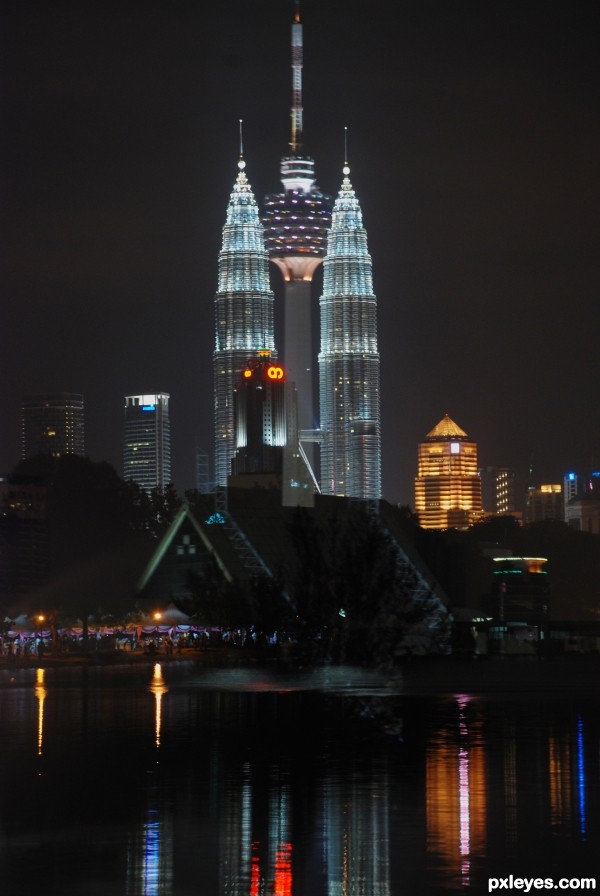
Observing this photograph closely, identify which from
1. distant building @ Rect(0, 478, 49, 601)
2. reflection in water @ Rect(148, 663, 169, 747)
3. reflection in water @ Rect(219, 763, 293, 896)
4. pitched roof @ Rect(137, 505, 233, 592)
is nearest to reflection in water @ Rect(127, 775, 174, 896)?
reflection in water @ Rect(219, 763, 293, 896)

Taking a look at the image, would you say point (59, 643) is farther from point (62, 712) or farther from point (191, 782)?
point (191, 782)

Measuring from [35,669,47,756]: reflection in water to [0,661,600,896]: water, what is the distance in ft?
Result: 0.62

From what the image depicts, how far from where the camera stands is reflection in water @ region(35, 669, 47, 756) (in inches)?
1479

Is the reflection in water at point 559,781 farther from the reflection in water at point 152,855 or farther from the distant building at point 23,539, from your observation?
the distant building at point 23,539

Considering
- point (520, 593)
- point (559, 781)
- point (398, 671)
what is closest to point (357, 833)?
point (559, 781)

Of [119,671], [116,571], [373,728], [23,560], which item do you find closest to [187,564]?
[116,571]

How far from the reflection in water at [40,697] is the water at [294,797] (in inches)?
7.4

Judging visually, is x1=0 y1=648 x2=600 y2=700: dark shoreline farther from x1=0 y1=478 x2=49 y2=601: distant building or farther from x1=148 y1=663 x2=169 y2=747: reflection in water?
x1=0 y1=478 x2=49 y2=601: distant building

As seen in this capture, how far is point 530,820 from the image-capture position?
23.4 metres

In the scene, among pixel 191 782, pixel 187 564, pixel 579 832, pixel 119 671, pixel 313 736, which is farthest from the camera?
pixel 187 564

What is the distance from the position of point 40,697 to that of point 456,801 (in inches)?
1323

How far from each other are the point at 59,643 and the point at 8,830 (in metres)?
111

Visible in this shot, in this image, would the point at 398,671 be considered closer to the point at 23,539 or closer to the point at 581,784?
the point at 581,784

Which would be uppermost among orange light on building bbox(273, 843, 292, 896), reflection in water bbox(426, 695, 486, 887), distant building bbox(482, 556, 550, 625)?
distant building bbox(482, 556, 550, 625)
